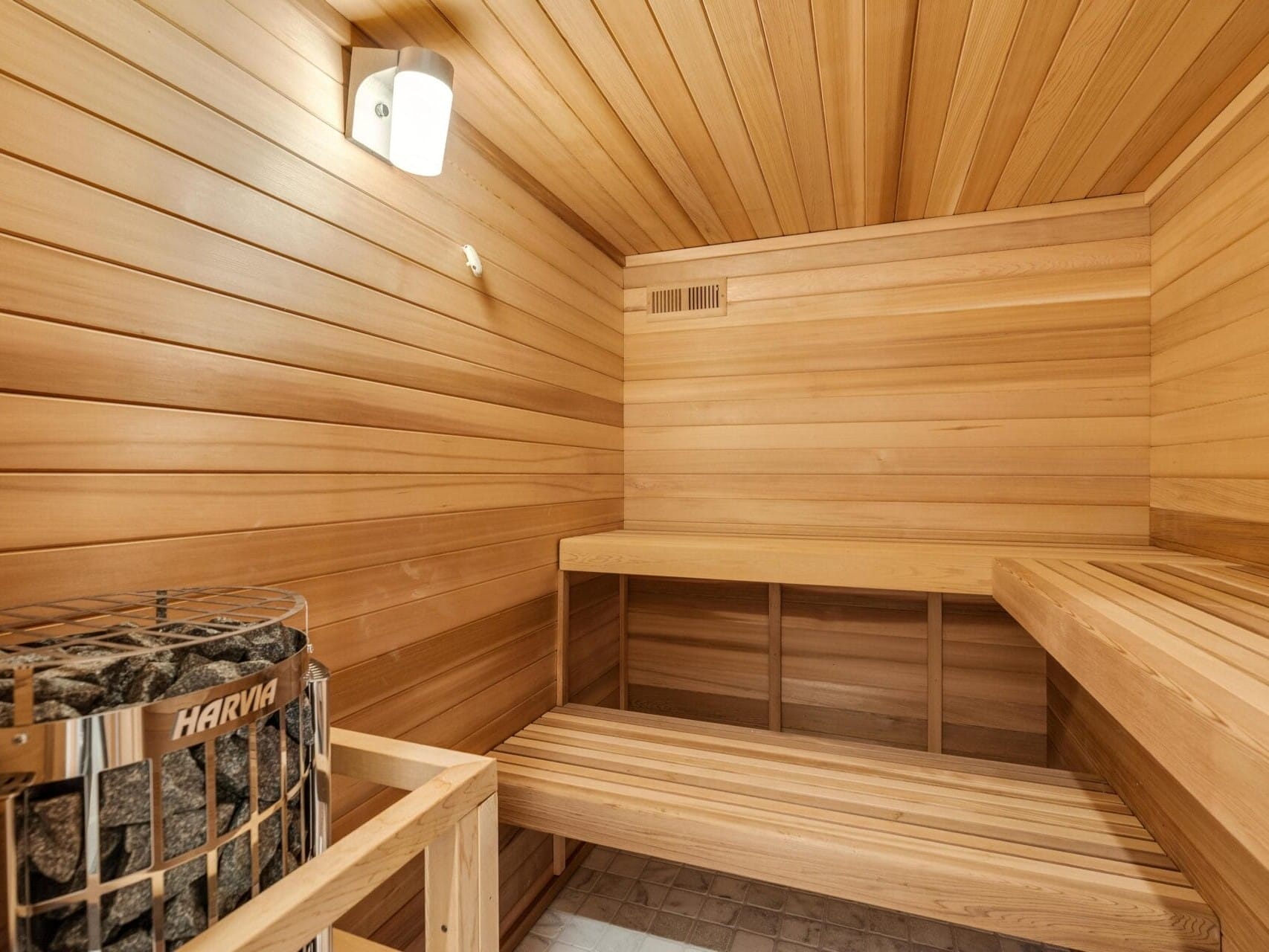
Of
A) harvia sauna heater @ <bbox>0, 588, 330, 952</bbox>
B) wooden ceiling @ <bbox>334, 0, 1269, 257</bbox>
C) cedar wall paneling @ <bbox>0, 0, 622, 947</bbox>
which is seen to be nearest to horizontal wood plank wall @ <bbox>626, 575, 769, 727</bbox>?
cedar wall paneling @ <bbox>0, 0, 622, 947</bbox>

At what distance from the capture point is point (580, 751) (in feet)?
6.22

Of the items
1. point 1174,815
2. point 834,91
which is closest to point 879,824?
point 1174,815

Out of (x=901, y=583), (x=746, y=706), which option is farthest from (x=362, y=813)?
(x=746, y=706)

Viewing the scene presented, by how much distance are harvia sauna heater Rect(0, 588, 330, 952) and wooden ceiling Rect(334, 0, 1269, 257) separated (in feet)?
4.14

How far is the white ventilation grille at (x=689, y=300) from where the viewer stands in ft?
8.69

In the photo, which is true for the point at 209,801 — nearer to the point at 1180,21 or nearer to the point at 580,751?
the point at 580,751

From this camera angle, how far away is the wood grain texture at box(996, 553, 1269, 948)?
0.69 metres

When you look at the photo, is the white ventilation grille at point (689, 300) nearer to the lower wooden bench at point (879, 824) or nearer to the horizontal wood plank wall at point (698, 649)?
the horizontal wood plank wall at point (698, 649)

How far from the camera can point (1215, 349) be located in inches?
67.4

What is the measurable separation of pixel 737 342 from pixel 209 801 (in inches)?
90.9

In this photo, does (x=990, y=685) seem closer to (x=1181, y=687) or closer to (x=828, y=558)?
(x=828, y=558)

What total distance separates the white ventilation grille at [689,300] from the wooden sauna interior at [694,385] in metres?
0.04

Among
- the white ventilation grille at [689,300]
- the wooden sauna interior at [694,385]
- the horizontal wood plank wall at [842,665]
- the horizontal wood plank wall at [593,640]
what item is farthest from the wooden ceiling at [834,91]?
the horizontal wood plank wall at [842,665]

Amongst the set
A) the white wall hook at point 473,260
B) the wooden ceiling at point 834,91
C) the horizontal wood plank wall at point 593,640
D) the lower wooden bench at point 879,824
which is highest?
the wooden ceiling at point 834,91
